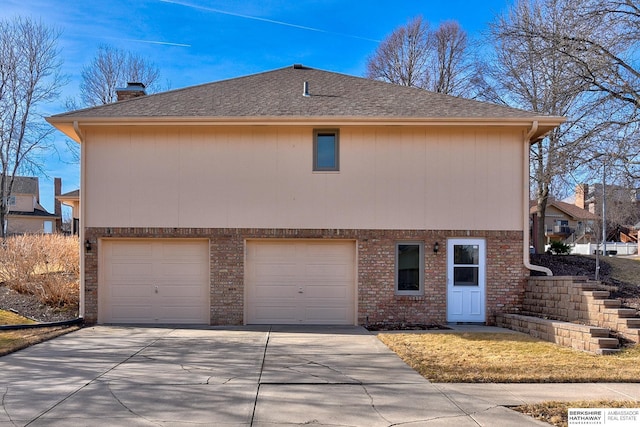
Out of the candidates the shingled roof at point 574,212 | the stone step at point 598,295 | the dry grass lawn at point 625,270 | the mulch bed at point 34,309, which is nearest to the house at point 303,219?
the mulch bed at point 34,309

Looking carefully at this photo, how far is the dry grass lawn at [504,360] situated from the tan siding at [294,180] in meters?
3.22

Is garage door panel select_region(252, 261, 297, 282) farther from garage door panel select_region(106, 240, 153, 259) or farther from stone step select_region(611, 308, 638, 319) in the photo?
stone step select_region(611, 308, 638, 319)

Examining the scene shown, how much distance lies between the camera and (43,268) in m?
12.7

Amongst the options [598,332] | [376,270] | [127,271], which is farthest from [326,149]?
[598,332]

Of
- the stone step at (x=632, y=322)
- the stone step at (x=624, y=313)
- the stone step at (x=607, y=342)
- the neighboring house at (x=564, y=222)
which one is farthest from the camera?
the neighboring house at (x=564, y=222)

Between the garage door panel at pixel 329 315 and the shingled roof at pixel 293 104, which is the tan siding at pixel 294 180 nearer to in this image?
the shingled roof at pixel 293 104

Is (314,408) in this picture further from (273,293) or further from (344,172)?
(344,172)

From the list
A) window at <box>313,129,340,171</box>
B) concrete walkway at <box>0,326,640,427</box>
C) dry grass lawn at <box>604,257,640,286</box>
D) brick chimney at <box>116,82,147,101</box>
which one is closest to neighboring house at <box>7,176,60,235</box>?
brick chimney at <box>116,82,147,101</box>

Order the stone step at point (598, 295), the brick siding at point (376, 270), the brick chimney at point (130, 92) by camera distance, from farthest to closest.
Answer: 1. the brick chimney at point (130, 92)
2. the brick siding at point (376, 270)
3. the stone step at point (598, 295)

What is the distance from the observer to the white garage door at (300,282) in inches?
445

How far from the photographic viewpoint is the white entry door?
1131 cm

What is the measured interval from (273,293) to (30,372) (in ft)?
18.3

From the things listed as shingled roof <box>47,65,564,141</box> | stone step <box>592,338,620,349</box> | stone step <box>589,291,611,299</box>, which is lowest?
stone step <box>592,338,620,349</box>

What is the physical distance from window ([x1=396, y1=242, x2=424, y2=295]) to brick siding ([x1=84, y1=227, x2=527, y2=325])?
144 millimetres
